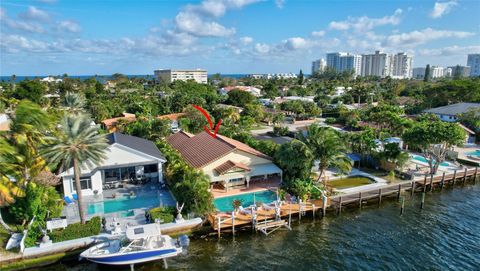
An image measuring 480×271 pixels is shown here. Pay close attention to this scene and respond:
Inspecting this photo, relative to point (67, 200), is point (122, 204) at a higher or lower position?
lower

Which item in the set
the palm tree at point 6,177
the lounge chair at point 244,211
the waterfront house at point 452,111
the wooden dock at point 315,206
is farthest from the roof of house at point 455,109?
the palm tree at point 6,177

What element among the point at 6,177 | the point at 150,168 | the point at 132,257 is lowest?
the point at 132,257

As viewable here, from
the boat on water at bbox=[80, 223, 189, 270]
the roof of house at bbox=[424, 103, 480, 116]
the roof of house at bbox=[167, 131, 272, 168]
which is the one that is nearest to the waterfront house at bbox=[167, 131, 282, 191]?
the roof of house at bbox=[167, 131, 272, 168]

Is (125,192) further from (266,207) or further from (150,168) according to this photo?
(266,207)

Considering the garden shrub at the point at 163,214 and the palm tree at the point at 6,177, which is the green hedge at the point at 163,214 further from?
the palm tree at the point at 6,177

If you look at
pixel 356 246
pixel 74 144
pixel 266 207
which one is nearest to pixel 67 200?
pixel 74 144
